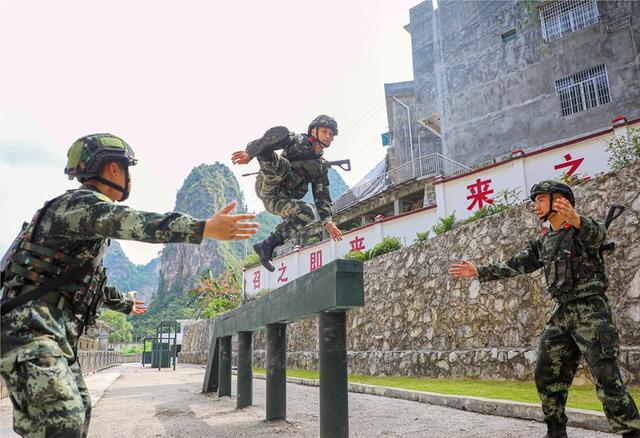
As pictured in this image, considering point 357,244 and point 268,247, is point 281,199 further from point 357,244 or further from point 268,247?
point 357,244

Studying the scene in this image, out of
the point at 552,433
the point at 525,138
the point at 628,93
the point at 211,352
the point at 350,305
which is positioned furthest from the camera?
the point at 525,138

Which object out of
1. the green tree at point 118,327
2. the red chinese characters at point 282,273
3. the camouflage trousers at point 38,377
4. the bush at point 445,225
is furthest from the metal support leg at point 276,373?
the green tree at point 118,327

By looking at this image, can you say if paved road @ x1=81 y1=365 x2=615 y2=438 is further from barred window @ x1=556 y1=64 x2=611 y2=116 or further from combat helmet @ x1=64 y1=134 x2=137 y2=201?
barred window @ x1=556 y1=64 x2=611 y2=116

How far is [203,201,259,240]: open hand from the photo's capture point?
214cm

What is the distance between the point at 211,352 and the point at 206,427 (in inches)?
124

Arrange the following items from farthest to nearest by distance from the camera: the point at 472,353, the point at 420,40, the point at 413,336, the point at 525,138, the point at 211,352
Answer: the point at 420,40 → the point at 525,138 → the point at 413,336 → the point at 472,353 → the point at 211,352

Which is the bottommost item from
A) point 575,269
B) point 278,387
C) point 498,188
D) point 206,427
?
point 206,427

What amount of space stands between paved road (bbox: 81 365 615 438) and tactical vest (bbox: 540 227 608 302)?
127 centimetres

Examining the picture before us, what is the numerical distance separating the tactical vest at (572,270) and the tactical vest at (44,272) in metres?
3.13

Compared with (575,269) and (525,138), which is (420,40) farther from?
(575,269)

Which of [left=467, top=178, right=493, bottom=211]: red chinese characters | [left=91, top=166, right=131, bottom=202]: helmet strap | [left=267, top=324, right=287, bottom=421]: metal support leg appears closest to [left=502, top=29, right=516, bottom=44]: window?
[left=467, top=178, right=493, bottom=211]: red chinese characters

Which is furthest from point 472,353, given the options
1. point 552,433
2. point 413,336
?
point 552,433

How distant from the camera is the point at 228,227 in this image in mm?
2156

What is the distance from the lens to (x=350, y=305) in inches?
121
